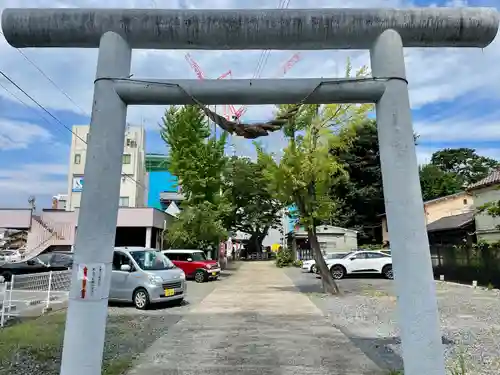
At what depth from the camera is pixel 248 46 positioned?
4.46 m

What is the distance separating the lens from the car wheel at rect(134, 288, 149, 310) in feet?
41.1

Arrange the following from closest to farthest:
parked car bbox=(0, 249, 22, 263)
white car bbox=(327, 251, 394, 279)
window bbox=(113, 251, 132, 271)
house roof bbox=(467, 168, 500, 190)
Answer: window bbox=(113, 251, 132, 271) → parked car bbox=(0, 249, 22, 263) → house roof bbox=(467, 168, 500, 190) → white car bbox=(327, 251, 394, 279)

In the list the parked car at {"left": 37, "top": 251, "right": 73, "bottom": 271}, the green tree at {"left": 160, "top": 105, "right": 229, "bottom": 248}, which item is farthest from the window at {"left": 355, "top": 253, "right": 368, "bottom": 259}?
the parked car at {"left": 37, "top": 251, "right": 73, "bottom": 271}

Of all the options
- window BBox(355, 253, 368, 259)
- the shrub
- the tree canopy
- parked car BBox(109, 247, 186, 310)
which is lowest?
parked car BBox(109, 247, 186, 310)

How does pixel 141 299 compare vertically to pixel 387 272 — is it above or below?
below

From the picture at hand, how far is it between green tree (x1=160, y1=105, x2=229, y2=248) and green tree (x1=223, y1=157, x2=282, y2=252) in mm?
14321

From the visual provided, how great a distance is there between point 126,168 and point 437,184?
3345 centimetres

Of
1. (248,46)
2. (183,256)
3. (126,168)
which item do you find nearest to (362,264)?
(183,256)

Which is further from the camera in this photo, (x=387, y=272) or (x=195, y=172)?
(x=195, y=172)

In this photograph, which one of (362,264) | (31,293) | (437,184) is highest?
(437,184)

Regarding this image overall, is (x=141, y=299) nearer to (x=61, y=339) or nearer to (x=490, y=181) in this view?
(x=61, y=339)

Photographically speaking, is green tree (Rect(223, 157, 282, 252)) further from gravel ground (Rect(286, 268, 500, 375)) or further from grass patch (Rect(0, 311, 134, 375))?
grass patch (Rect(0, 311, 134, 375))

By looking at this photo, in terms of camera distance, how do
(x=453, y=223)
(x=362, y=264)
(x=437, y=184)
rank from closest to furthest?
(x=362, y=264) < (x=453, y=223) < (x=437, y=184)

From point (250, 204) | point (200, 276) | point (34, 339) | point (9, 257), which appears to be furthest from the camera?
point (250, 204)
